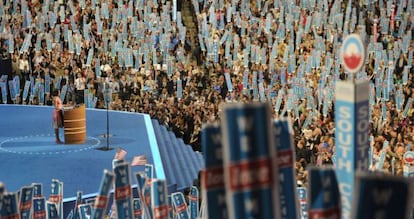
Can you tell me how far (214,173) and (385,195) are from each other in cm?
35

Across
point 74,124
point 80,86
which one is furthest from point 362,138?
point 80,86

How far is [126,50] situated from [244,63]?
257cm

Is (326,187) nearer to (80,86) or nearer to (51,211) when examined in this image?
(51,211)

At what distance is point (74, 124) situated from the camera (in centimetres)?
1062

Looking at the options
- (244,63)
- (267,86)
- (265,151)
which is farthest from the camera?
(244,63)

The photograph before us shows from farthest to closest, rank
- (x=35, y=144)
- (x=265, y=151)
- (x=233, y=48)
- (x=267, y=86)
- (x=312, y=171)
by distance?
(x=233, y=48) → (x=267, y=86) → (x=35, y=144) → (x=312, y=171) → (x=265, y=151)

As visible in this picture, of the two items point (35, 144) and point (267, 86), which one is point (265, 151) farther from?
point (267, 86)

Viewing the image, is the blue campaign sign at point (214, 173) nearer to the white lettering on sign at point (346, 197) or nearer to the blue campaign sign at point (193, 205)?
the white lettering on sign at point (346, 197)

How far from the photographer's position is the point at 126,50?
1424 centimetres

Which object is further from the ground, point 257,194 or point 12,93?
point 257,194

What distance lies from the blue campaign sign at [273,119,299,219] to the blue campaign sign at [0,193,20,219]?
0.63 metres

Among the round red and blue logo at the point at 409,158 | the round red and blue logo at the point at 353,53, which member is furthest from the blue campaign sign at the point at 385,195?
the round red and blue logo at the point at 409,158

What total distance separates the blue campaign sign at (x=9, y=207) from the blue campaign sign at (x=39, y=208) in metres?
0.61

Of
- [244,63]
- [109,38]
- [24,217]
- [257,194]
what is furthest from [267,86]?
[257,194]
